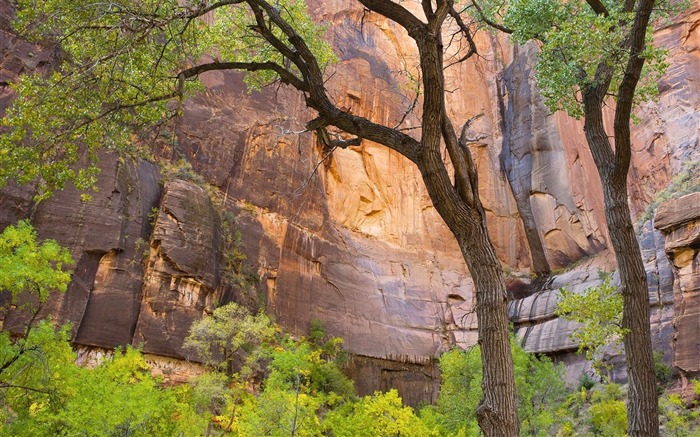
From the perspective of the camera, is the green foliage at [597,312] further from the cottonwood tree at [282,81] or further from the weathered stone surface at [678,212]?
the weathered stone surface at [678,212]

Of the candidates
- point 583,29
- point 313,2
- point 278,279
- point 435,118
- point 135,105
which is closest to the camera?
point 435,118

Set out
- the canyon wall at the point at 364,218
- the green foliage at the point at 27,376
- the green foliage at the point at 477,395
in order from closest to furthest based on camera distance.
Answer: the green foliage at the point at 27,376 < the green foliage at the point at 477,395 < the canyon wall at the point at 364,218

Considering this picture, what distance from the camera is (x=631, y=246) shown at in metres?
7.65

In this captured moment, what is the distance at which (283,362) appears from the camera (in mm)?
24016

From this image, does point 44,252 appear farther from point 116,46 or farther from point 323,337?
point 323,337

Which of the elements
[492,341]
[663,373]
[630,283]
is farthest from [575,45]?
[663,373]

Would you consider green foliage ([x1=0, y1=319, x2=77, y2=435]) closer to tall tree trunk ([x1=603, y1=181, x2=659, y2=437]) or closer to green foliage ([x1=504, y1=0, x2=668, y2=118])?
tall tree trunk ([x1=603, y1=181, x2=659, y2=437])

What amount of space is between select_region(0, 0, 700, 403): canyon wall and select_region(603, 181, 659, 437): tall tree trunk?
1854cm

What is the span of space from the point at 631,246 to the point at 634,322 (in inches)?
38.5

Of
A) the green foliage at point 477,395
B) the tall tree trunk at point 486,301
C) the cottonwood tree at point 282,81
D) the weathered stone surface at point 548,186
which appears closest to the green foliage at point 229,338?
the green foliage at point 477,395

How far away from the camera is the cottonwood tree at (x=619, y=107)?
23.3 ft

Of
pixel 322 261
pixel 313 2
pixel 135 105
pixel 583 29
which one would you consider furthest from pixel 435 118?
pixel 313 2

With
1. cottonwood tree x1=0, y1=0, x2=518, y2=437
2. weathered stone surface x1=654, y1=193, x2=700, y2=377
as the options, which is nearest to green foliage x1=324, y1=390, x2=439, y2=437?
weathered stone surface x1=654, y1=193, x2=700, y2=377

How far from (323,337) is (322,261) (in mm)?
4771
